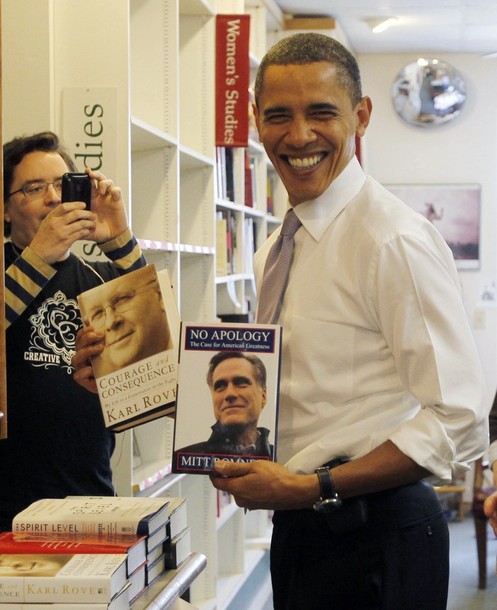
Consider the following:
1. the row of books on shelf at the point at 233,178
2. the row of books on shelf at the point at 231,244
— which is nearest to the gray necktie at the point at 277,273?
the row of books on shelf at the point at 231,244

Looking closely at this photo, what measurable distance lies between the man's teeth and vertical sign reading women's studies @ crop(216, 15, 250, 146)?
2.28 m

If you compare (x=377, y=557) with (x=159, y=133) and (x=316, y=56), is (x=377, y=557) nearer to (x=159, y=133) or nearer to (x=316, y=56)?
(x=316, y=56)

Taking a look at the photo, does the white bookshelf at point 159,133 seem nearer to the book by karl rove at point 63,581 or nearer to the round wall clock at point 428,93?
the book by karl rove at point 63,581

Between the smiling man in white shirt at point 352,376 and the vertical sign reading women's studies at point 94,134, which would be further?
the vertical sign reading women's studies at point 94,134

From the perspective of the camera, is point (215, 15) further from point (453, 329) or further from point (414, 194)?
point (414, 194)

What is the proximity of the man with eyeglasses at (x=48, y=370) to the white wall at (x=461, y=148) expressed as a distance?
484 centimetres

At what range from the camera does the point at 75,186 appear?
6.55 ft

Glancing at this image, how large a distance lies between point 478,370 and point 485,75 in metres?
5.75

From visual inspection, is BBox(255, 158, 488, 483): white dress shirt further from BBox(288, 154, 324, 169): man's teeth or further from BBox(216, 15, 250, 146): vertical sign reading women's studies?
BBox(216, 15, 250, 146): vertical sign reading women's studies

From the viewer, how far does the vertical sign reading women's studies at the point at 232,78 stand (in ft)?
12.4

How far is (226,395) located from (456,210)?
563cm

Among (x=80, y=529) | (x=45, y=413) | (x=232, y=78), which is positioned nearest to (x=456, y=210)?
(x=232, y=78)

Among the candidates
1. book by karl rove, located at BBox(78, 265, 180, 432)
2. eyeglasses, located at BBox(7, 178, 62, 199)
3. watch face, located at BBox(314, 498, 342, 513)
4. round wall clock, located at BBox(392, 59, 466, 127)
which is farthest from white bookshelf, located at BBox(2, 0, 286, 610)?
round wall clock, located at BBox(392, 59, 466, 127)

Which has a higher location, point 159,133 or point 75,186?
point 159,133
